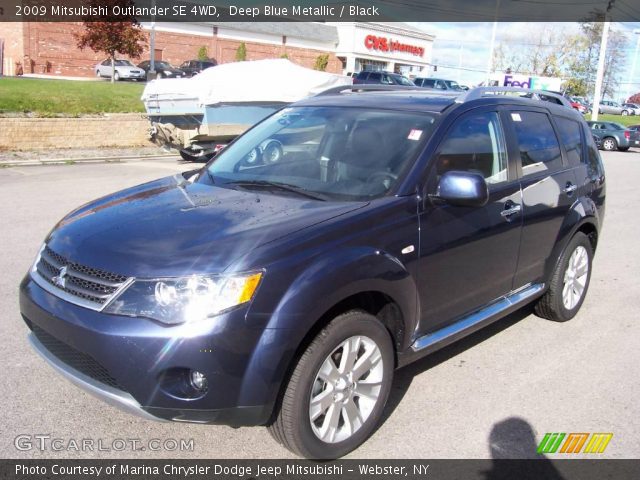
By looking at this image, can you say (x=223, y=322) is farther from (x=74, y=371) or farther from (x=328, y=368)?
(x=74, y=371)

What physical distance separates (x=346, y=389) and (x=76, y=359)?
1.34 metres

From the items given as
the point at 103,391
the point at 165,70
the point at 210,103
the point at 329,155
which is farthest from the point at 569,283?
the point at 165,70

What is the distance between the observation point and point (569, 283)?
5262mm

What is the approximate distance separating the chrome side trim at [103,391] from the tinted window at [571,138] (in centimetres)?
405

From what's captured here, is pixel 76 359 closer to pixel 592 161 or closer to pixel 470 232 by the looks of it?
pixel 470 232

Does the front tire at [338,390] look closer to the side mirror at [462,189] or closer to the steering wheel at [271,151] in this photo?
the side mirror at [462,189]

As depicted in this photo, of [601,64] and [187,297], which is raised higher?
[601,64]

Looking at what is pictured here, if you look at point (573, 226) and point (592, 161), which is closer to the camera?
point (573, 226)

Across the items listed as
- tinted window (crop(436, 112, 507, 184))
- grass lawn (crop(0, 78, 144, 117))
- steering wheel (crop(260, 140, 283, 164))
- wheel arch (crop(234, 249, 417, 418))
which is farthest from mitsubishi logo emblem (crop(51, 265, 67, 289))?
grass lawn (crop(0, 78, 144, 117))

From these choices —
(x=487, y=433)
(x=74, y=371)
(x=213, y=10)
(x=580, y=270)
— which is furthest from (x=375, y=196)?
(x=213, y=10)

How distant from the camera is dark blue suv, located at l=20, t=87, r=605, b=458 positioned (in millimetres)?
2746

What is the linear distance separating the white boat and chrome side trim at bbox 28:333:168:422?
12.6 metres

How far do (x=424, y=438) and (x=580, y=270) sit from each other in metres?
2.73

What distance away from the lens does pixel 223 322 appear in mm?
2689
